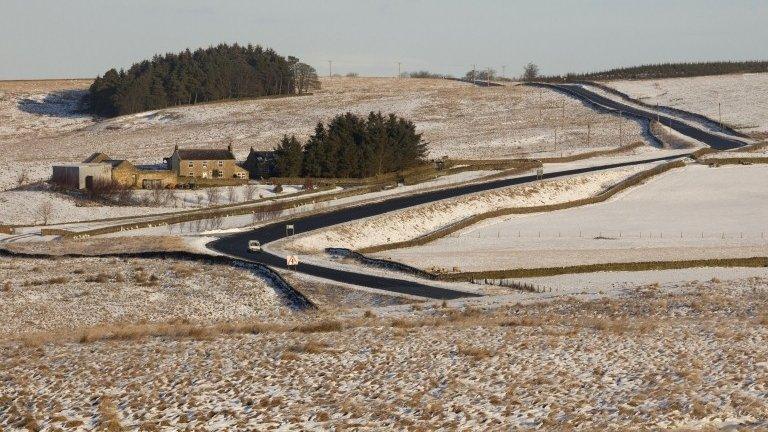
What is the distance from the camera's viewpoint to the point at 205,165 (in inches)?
3708

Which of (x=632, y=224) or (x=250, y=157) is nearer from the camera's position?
(x=632, y=224)

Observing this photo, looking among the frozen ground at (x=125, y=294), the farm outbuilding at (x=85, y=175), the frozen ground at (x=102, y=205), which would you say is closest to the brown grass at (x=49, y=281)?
the frozen ground at (x=125, y=294)

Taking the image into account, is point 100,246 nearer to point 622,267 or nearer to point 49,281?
point 49,281

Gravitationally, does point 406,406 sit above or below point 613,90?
below

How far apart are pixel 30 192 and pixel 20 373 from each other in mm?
60190

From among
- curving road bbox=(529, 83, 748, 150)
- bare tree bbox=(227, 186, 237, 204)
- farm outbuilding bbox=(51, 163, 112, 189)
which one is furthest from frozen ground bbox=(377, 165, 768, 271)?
farm outbuilding bbox=(51, 163, 112, 189)

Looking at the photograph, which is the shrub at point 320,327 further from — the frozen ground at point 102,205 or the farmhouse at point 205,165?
the farmhouse at point 205,165

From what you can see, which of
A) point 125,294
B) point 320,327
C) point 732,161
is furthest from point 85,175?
point 320,327

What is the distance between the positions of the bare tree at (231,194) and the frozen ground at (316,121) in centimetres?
2218

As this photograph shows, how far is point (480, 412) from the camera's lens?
59.0 ft

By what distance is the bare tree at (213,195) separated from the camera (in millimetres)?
78438

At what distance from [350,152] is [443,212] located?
24734mm

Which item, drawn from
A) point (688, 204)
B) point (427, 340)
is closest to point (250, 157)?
point (688, 204)

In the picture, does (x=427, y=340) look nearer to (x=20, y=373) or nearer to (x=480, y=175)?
(x=20, y=373)
